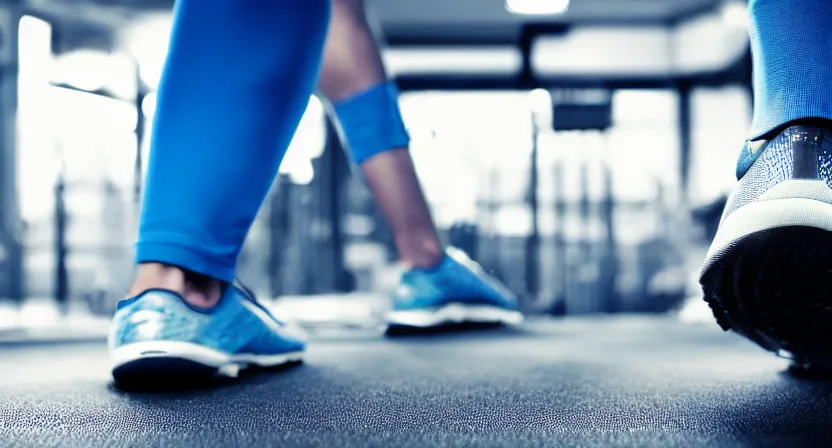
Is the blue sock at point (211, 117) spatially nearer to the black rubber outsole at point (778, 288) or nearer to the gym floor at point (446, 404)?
the gym floor at point (446, 404)

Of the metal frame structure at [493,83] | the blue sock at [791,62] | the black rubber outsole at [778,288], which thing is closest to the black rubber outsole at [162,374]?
the black rubber outsole at [778,288]

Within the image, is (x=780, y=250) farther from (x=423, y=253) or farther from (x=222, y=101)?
(x=423, y=253)

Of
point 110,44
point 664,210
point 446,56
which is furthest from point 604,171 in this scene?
point 110,44

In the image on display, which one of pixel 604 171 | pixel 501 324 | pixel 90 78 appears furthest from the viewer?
pixel 604 171

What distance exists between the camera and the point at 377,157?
51.3 inches

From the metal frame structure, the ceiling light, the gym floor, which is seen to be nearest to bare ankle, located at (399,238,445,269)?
the gym floor

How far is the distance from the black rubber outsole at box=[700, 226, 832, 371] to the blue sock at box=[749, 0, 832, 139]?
0.14 m

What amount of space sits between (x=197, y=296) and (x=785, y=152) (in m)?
0.58

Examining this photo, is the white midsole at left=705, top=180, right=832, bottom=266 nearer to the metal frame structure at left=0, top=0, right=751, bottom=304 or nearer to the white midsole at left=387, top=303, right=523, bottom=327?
the white midsole at left=387, top=303, right=523, bottom=327

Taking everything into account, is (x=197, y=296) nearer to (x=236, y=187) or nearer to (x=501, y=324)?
(x=236, y=187)

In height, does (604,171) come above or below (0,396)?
above

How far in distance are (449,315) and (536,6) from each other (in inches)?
205

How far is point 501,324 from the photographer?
1.53 metres

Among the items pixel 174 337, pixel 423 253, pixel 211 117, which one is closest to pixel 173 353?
pixel 174 337
